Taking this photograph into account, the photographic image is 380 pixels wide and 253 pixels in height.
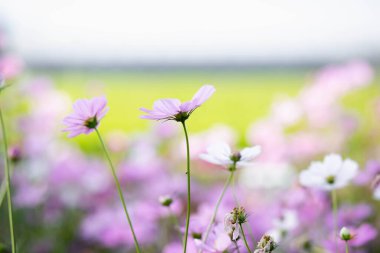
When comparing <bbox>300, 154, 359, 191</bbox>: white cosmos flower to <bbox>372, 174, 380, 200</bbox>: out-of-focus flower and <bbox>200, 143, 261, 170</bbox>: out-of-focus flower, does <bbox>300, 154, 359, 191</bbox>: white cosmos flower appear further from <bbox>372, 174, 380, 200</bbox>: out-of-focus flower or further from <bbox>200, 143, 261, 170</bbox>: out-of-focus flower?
<bbox>200, 143, 261, 170</bbox>: out-of-focus flower

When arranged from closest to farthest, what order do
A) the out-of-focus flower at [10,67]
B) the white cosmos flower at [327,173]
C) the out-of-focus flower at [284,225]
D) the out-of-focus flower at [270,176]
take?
the white cosmos flower at [327,173]
the out-of-focus flower at [284,225]
the out-of-focus flower at [10,67]
the out-of-focus flower at [270,176]

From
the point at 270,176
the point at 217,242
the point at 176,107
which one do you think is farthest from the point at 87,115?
the point at 270,176

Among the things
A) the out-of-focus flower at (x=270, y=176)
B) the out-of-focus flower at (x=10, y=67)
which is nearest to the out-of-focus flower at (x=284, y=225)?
the out-of-focus flower at (x=270, y=176)

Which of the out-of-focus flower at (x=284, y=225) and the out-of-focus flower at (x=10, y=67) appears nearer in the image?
the out-of-focus flower at (x=284, y=225)

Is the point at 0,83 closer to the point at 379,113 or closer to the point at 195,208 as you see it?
the point at 195,208

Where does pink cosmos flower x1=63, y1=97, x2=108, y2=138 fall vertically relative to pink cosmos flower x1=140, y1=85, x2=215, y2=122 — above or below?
below

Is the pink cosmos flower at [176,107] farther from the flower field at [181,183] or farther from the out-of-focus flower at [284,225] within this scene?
the out-of-focus flower at [284,225]

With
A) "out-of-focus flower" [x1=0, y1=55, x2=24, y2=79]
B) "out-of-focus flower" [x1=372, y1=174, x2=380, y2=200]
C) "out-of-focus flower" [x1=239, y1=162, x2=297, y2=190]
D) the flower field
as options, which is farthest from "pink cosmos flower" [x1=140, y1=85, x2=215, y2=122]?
"out-of-focus flower" [x1=239, y1=162, x2=297, y2=190]
